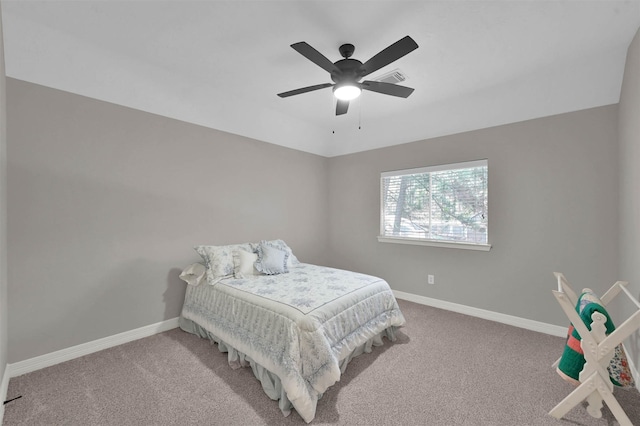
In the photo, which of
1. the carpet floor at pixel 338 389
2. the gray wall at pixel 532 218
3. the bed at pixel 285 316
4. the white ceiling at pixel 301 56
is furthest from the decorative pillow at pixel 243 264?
the gray wall at pixel 532 218

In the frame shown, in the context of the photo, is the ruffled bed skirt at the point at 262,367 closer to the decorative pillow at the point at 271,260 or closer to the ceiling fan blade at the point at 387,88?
the decorative pillow at the point at 271,260

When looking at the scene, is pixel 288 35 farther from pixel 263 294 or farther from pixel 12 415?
pixel 12 415

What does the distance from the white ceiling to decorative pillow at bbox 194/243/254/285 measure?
4.95 feet

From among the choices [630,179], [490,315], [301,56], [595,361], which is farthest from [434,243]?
[301,56]

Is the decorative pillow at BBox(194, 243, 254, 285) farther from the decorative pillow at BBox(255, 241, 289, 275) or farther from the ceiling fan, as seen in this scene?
the ceiling fan

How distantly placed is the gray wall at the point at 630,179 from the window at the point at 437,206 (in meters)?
1.10

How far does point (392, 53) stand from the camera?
73.2 inches

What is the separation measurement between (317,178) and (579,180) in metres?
3.32

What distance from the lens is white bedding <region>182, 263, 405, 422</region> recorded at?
5.87ft

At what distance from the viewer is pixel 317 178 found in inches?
185

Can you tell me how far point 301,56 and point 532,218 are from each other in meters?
2.96

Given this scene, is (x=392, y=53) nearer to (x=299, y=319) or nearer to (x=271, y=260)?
(x=299, y=319)

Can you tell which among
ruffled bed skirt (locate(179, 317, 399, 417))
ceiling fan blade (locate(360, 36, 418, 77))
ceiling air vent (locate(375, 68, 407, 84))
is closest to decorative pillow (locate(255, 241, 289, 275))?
ruffled bed skirt (locate(179, 317, 399, 417))

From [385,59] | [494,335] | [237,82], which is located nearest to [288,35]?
[385,59]
